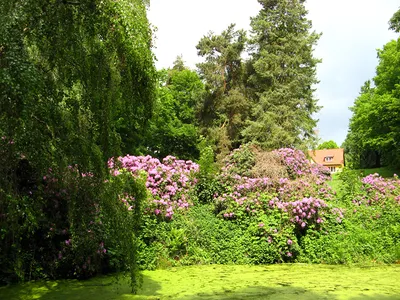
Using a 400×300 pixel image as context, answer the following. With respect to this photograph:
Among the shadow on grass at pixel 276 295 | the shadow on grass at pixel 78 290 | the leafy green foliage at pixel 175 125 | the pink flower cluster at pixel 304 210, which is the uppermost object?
the leafy green foliage at pixel 175 125

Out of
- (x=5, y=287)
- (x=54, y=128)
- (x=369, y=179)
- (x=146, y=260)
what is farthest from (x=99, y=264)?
(x=369, y=179)

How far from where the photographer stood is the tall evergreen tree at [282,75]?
2402cm

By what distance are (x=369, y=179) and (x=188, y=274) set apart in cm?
747

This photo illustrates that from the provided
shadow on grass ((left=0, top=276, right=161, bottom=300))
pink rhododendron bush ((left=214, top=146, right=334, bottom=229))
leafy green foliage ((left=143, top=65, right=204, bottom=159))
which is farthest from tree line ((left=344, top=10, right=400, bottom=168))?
shadow on grass ((left=0, top=276, right=161, bottom=300))

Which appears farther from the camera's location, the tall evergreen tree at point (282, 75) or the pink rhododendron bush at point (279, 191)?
the tall evergreen tree at point (282, 75)

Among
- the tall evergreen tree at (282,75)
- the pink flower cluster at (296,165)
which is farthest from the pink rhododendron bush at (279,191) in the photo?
the tall evergreen tree at (282,75)

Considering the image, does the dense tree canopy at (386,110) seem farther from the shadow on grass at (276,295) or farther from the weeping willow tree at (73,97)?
the weeping willow tree at (73,97)

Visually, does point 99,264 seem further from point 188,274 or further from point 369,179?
point 369,179

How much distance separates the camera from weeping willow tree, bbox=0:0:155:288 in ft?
13.0

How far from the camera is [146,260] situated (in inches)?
340

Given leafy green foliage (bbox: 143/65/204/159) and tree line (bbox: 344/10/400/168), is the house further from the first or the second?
leafy green foliage (bbox: 143/65/204/159)

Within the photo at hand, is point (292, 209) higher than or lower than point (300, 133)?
lower

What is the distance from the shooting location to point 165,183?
430 inches

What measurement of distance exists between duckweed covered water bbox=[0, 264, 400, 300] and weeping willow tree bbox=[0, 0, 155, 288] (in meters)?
1.55
